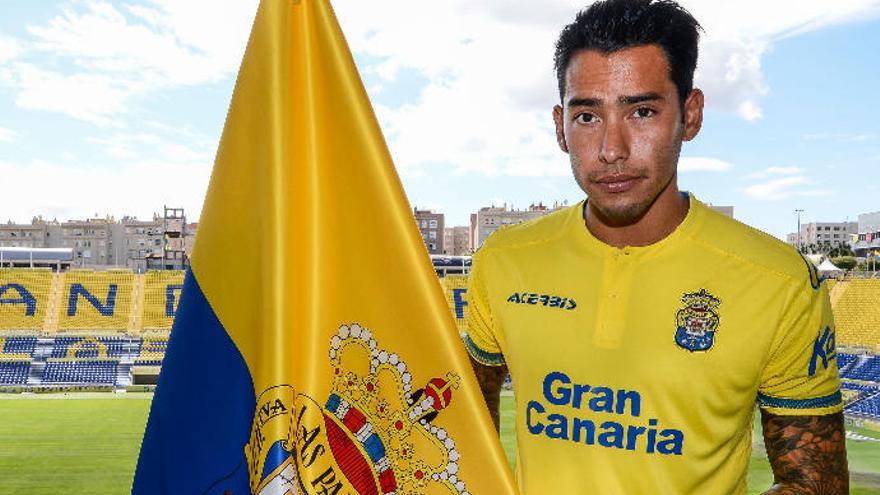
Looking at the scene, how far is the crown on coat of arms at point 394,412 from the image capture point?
1.63m

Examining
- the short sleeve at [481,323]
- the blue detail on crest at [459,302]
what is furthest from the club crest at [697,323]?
the blue detail on crest at [459,302]

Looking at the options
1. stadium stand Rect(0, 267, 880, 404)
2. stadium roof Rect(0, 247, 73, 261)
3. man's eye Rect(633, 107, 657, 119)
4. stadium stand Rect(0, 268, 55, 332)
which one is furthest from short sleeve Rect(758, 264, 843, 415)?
stadium roof Rect(0, 247, 73, 261)

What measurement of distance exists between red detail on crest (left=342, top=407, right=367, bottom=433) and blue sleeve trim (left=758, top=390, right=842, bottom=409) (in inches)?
37.7

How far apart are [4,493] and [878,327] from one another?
3262 cm

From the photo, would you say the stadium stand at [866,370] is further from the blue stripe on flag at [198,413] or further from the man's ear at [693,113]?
the blue stripe on flag at [198,413]

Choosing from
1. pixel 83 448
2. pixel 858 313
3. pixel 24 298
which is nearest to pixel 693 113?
pixel 83 448

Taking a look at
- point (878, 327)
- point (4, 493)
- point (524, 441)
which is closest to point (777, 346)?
point (524, 441)

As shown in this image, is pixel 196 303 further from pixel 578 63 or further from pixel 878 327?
pixel 878 327

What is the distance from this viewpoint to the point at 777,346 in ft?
5.61

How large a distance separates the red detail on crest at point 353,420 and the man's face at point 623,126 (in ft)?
2.33

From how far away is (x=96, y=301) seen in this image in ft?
126

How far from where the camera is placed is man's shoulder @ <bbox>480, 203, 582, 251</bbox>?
2.00m

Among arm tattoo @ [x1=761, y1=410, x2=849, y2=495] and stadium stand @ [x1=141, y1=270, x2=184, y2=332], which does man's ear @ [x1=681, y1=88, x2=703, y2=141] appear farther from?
stadium stand @ [x1=141, y1=270, x2=184, y2=332]

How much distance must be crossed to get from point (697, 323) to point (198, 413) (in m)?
1.17
